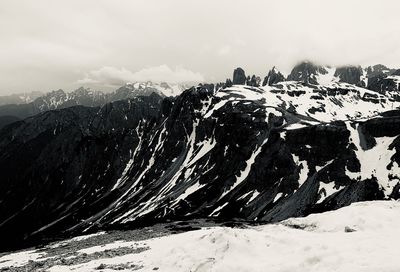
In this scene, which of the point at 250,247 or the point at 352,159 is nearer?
the point at 250,247

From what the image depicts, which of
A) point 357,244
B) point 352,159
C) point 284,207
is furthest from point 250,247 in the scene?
point 352,159

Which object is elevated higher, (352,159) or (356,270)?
(356,270)

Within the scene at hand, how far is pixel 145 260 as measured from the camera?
47.9m

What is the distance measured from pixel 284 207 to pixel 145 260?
5685 inches

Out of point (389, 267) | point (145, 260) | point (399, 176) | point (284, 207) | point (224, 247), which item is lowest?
point (284, 207)

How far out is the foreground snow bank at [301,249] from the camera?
3225 centimetres

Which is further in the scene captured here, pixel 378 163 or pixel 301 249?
pixel 378 163

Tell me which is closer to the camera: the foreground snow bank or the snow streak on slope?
the foreground snow bank

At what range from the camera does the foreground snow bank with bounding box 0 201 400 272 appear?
3225cm

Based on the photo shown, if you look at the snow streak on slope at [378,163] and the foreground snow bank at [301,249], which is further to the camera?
the snow streak on slope at [378,163]

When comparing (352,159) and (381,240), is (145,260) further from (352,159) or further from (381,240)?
(352,159)

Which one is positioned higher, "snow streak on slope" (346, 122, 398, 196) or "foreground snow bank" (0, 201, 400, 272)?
"foreground snow bank" (0, 201, 400, 272)

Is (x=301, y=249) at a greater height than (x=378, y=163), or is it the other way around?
(x=301, y=249)

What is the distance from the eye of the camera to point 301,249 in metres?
37.5
